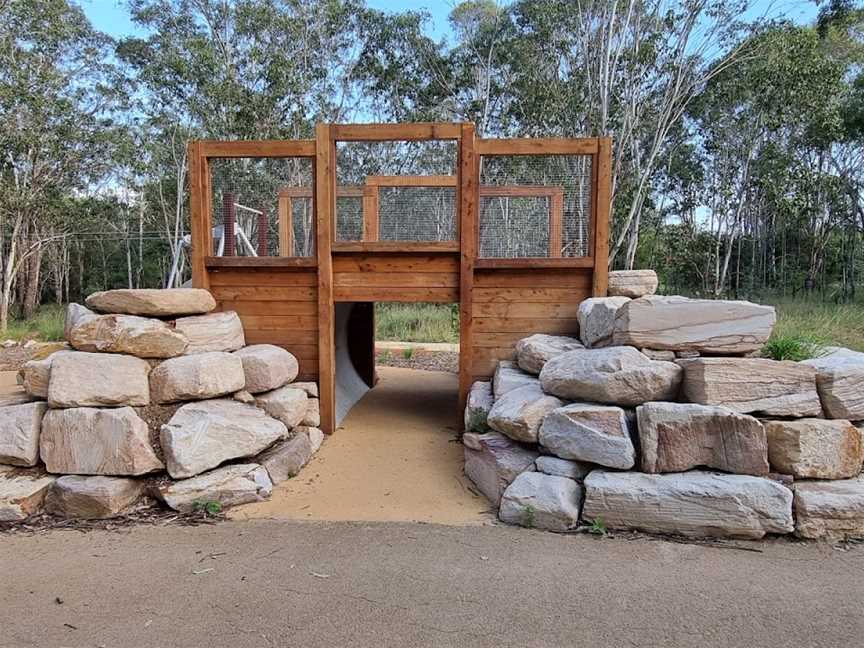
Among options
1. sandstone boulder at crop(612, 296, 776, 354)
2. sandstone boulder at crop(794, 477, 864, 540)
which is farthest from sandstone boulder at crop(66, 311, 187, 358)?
sandstone boulder at crop(794, 477, 864, 540)

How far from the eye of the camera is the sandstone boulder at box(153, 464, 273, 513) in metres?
3.53

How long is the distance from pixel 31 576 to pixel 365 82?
52.4 feet

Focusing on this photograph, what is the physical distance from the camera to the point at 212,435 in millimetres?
3764

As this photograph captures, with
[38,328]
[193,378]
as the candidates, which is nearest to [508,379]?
[193,378]

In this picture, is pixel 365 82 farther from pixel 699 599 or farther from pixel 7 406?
pixel 699 599

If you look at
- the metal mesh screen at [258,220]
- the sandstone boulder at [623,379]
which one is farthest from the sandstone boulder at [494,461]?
the metal mesh screen at [258,220]

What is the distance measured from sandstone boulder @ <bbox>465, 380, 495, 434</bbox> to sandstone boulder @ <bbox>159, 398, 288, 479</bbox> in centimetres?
149

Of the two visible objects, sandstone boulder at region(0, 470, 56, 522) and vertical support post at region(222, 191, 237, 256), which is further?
vertical support post at region(222, 191, 237, 256)

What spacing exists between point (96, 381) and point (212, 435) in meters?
0.88

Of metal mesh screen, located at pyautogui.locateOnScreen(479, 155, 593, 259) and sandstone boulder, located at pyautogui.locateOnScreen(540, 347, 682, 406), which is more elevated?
metal mesh screen, located at pyautogui.locateOnScreen(479, 155, 593, 259)

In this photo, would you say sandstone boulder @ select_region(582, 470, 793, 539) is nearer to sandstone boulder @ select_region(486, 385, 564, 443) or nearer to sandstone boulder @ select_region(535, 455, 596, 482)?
sandstone boulder @ select_region(535, 455, 596, 482)

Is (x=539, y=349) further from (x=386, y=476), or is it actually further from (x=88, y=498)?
(x=88, y=498)

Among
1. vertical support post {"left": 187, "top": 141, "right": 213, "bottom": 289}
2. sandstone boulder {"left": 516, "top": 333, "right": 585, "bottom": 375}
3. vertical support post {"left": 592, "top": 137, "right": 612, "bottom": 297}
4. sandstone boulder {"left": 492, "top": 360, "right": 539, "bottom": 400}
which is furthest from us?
vertical support post {"left": 187, "top": 141, "right": 213, "bottom": 289}

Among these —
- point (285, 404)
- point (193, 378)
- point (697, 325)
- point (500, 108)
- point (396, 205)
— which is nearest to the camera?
point (697, 325)
